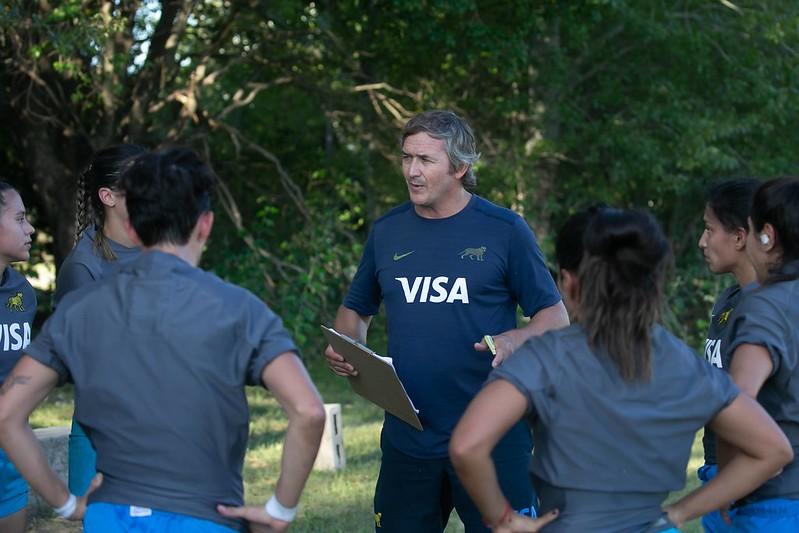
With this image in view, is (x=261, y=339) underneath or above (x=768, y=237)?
underneath

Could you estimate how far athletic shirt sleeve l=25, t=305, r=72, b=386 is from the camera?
274cm

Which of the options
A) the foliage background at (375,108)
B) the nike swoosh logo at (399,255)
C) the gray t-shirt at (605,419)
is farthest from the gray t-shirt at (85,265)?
the foliage background at (375,108)

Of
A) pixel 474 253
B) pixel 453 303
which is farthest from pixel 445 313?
pixel 474 253

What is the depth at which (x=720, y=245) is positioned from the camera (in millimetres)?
3650

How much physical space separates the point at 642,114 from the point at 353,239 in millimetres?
4634

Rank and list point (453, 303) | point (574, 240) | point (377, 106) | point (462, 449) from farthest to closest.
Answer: point (377, 106), point (453, 303), point (574, 240), point (462, 449)

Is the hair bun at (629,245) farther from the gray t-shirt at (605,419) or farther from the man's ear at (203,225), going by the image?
the man's ear at (203,225)

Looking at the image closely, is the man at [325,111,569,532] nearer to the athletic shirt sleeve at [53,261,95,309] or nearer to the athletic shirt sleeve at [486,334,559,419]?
the athletic shirt sleeve at [53,261,95,309]

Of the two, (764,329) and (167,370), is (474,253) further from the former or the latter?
(167,370)

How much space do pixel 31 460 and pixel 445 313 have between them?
164 centimetres

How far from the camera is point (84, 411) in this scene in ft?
9.05

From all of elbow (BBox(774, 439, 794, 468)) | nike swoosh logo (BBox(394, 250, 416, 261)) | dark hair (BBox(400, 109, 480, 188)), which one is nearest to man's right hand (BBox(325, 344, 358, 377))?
nike swoosh logo (BBox(394, 250, 416, 261))

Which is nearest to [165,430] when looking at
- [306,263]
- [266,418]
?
[266,418]

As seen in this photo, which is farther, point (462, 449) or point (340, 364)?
point (340, 364)
